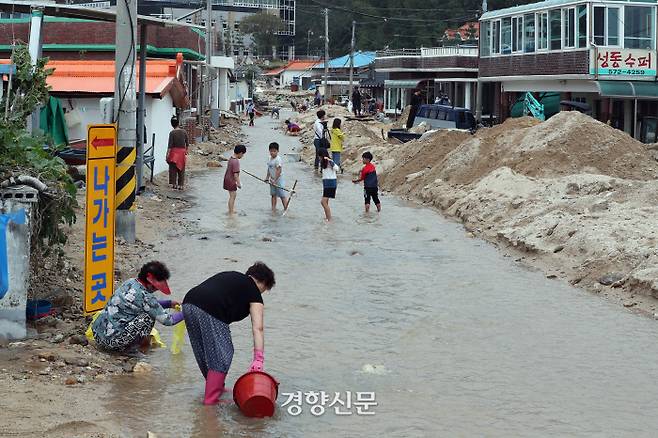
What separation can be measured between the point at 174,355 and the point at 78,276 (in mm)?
2924

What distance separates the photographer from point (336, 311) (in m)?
12.1

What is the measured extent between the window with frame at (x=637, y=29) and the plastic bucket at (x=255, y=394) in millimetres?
31337

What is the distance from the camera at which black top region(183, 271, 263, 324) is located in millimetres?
7832

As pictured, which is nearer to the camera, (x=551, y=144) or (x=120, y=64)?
(x=120, y=64)

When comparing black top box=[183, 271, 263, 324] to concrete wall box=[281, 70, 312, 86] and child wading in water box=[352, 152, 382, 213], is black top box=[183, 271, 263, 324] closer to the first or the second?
child wading in water box=[352, 152, 382, 213]

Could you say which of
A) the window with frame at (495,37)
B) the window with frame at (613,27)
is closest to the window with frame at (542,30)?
the window with frame at (613,27)

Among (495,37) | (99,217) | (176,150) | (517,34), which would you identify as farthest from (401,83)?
(99,217)

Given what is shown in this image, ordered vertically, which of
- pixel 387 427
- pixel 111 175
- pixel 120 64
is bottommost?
pixel 387 427

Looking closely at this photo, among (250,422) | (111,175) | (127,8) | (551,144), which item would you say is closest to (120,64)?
(127,8)

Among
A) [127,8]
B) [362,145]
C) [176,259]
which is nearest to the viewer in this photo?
[127,8]

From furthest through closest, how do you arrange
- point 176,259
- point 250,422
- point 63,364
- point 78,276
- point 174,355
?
1. point 176,259
2. point 78,276
3. point 174,355
4. point 63,364
5. point 250,422

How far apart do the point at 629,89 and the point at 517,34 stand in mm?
8781

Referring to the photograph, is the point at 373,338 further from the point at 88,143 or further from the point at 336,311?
the point at 88,143

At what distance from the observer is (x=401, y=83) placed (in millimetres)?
69688
